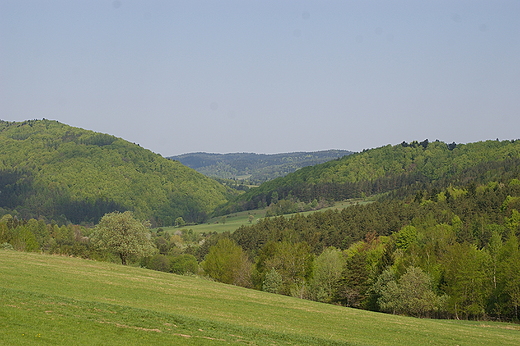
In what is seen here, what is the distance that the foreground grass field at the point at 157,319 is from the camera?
20891 millimetres

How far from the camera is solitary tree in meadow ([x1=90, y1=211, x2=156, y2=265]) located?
69.8 meters

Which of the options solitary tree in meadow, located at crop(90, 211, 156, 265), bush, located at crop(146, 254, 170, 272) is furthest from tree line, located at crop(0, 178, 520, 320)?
bush, located at crop(146, 254, 170, 272)

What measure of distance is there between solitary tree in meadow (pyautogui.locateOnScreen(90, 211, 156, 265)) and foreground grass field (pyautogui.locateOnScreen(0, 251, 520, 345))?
2314 cm

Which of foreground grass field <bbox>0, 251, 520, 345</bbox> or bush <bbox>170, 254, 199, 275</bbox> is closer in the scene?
foreground grass field <bbox>0, 251, 520, 345</bbox>

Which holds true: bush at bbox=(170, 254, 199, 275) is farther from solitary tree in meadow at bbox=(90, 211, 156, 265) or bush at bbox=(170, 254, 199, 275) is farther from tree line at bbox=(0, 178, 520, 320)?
solitary tree in meadow at bbox=(90, 211, 156, 265)

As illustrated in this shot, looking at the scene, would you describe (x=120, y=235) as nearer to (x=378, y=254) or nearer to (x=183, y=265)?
(x=378, y=254)

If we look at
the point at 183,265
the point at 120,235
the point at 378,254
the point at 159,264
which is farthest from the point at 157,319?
the point at 159,264

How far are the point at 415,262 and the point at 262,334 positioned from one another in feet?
180

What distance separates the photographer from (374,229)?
453ft

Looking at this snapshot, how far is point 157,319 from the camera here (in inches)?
1028

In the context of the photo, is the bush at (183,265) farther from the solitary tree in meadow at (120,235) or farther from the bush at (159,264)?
the solitary tree in meadow at (120,235)

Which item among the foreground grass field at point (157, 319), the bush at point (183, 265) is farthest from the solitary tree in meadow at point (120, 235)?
the bush at point (183, 265)

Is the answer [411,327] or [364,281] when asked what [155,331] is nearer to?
[411,327]

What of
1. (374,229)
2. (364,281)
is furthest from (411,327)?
(374,229)
